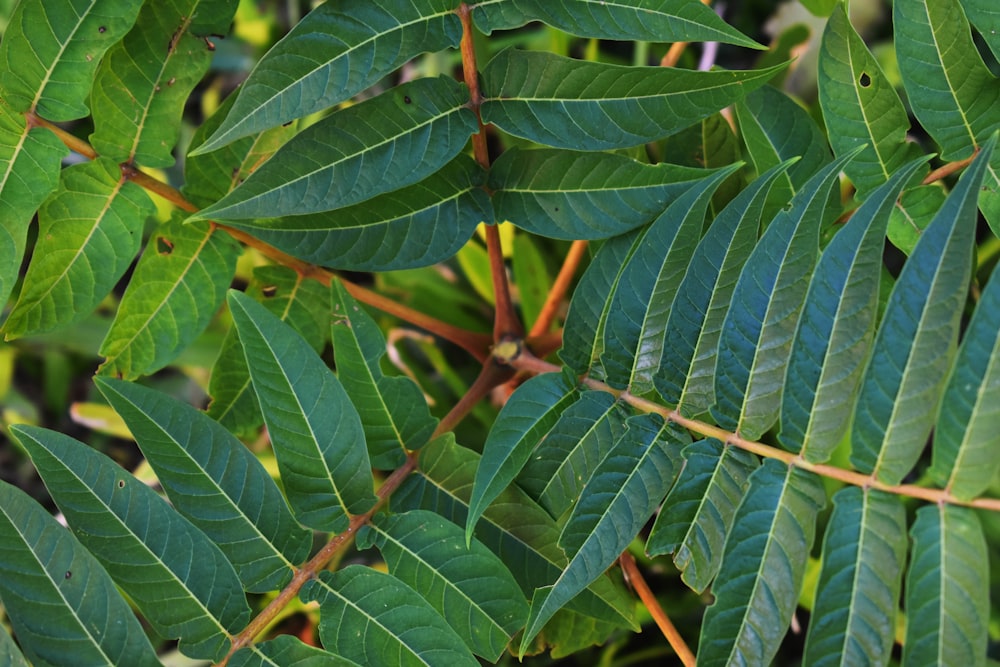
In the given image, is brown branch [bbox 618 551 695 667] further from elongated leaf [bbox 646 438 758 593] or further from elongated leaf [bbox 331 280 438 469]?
elongated leaf [bbox 331 280 438 469]

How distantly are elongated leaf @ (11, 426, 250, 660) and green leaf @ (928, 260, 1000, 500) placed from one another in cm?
55

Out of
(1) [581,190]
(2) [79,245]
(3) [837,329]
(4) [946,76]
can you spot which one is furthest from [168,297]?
(4) [946,76]

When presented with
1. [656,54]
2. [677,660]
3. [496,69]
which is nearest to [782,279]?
[496,69]

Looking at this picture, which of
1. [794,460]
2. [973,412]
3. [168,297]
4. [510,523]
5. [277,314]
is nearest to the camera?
[973,412]

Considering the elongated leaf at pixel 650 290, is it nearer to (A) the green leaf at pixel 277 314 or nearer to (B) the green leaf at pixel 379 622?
(B) the green leaf at pixel 379 622

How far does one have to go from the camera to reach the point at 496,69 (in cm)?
75

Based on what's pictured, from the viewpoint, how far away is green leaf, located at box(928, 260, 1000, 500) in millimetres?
522

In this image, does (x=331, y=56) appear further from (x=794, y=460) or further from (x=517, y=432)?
(x=794, y=460)

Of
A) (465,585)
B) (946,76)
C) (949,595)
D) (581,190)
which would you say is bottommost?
(465,585)

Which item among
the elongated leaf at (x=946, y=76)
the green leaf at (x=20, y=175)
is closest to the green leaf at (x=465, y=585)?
the green leaf at (x=20, y=175)

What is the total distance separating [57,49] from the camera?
719mm

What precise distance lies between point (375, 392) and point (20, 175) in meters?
0.38

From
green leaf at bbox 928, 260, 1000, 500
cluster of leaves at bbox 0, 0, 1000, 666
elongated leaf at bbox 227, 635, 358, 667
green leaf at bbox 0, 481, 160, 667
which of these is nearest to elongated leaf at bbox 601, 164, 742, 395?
cluster of leaves at bbox 0, 0, 1000, 666

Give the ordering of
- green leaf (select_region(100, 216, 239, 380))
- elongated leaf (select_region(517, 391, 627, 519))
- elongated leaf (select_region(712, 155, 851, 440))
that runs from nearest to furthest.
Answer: elongated leaf (select_region(712, 155, 851, 440)) < elongated leaf (select_region(517, 391, 627, 519)) < green leaf (select_region(100, 216, 239, 380))
